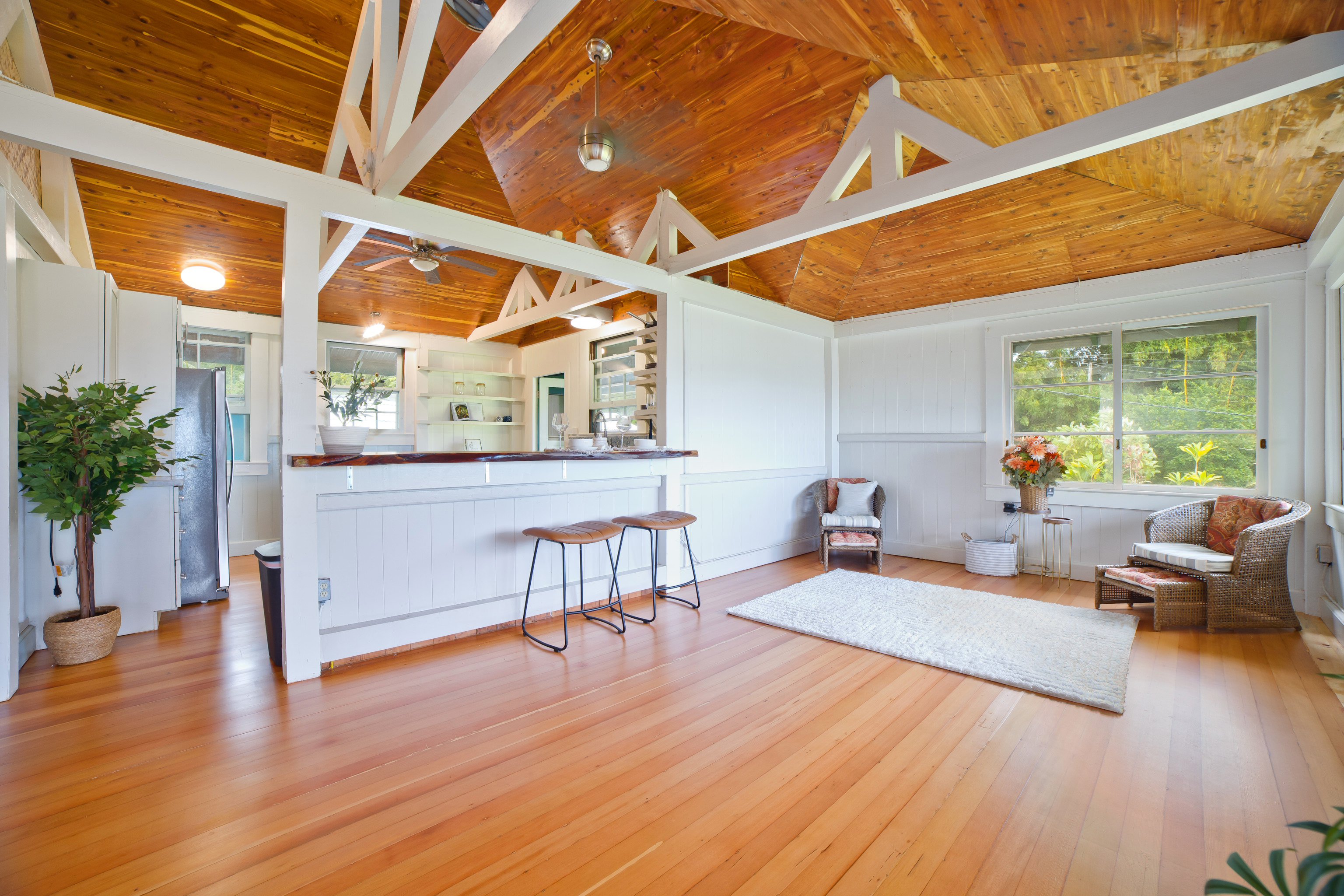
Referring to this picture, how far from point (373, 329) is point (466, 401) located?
1531 mm

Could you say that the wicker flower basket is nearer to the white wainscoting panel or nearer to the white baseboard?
the white wainscoting panel

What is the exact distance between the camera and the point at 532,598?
12.9 ft

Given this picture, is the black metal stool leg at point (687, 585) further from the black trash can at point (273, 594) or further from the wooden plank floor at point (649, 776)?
the black trash can at point (273, 594)

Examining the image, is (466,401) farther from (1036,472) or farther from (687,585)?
(1036,472)

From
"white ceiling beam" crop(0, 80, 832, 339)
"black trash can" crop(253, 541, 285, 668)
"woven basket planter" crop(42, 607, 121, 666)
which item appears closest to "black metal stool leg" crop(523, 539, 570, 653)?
"black trash can" crop(253, 541, 285, 668)

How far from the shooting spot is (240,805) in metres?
1.96

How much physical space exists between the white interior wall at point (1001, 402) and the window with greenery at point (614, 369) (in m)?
2.44

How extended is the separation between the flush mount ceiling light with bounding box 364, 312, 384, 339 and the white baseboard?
4.12 meters

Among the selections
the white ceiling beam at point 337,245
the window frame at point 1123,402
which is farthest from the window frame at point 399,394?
the window frame at point 1123,402

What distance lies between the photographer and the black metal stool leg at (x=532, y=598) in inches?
135

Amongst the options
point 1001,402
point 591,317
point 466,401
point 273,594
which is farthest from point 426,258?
point 1001,402

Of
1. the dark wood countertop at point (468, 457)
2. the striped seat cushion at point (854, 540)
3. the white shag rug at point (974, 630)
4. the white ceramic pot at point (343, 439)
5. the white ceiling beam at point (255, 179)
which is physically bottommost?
the white shag rug at point (974, 630)

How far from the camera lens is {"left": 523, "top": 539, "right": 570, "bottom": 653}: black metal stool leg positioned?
135 inches

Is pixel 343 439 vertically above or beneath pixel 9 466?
above
